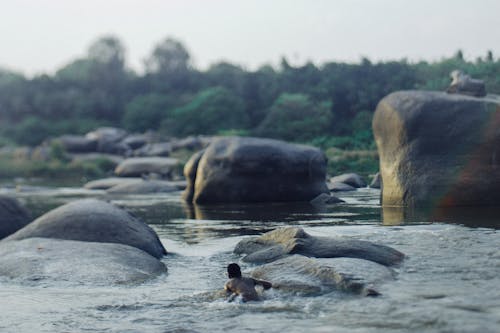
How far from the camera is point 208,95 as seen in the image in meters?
63.8

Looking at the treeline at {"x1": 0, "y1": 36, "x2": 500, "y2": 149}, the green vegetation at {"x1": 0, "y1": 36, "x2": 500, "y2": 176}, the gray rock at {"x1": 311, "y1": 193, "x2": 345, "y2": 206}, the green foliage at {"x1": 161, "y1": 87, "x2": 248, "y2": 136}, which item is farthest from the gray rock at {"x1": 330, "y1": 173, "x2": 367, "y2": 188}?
the green foliage at {"x1": 161, "y1": 87, "x2": 248, "y2": 136}

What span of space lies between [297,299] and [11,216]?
7.26 meters

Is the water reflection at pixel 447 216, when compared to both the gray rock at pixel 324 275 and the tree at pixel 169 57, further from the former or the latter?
the tree at pixel 169 57

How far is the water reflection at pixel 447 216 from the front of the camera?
499 inches

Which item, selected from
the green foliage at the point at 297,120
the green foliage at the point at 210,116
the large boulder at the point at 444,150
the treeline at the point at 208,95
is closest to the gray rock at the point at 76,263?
the large boulder at the point at 444,150

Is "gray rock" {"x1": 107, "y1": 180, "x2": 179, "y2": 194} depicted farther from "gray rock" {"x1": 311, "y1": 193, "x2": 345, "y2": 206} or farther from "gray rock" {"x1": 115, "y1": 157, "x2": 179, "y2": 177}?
"gray rock" {"x1": 115, "y1": 157, "x2": 179, "y2": 177}

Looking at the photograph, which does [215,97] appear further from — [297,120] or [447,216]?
[447,216]

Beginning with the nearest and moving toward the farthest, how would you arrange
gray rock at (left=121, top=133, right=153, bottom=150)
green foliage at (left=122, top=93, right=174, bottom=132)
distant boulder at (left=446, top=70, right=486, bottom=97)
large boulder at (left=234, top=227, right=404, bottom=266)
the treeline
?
large boulder at (left=234, top=227, right=404, bottom=266)
distant boulder at (left=446, top=70, right=486, bottom=97)
the treeline
gray rock at (left=121, top=133, right=153, bottom=150)
green foliage at (left=122, top=93, right=174, bottom=132)

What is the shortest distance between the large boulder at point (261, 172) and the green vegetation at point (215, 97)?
12.7 meters

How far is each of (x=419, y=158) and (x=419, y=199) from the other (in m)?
0.81

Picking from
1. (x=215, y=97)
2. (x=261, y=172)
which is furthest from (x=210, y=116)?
(x=261, y=172)

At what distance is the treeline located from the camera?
2024 inches

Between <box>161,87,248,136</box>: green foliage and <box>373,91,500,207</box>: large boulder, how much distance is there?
141ft

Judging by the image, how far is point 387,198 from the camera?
54.9 ft
